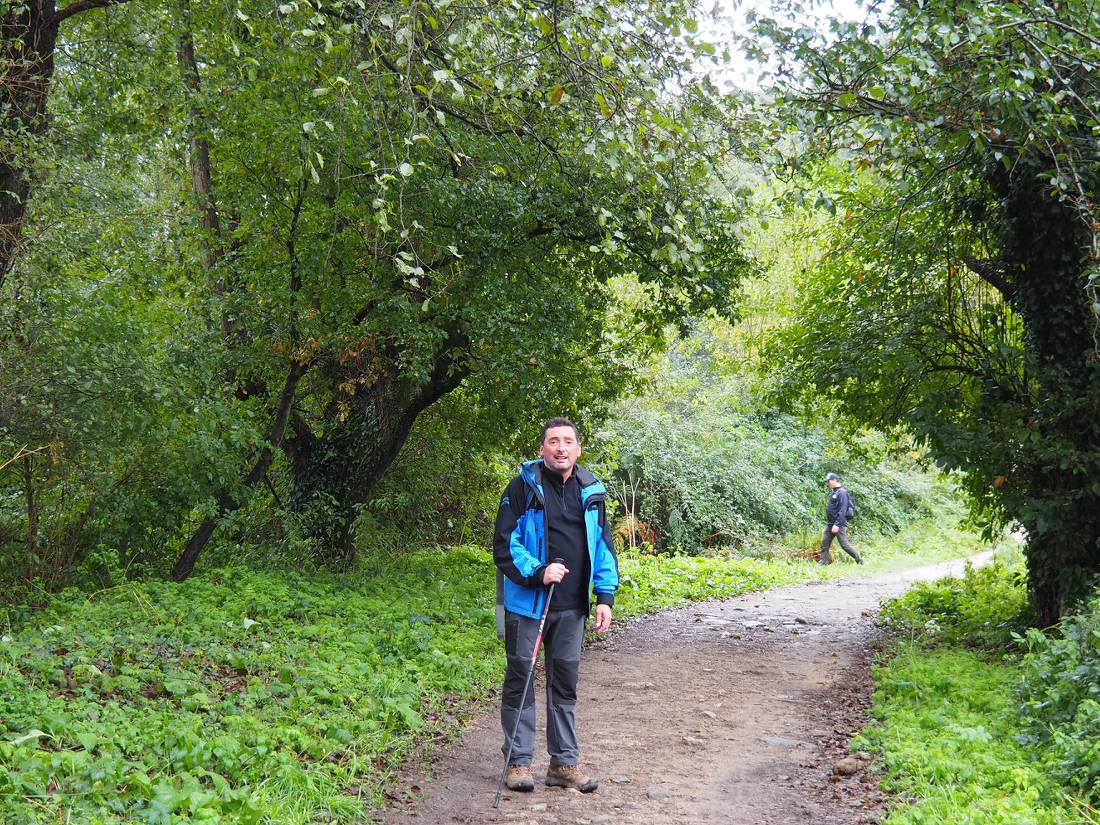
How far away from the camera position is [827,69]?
7148 millimetres

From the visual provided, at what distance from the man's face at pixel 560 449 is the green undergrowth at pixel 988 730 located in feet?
8.26

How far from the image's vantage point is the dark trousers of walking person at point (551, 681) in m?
5.48

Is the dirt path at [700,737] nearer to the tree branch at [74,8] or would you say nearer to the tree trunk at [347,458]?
the tree trunk at [347,458]

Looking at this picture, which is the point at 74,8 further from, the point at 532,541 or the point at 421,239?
the point at 532,541

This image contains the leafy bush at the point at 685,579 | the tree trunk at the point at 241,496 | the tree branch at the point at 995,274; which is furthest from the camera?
the leafy bush at the point at 685,579

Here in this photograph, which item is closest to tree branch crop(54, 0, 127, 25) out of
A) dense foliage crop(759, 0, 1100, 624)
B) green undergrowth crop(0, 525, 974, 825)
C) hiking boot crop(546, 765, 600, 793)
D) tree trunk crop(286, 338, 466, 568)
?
green undergrowth crop(0, 525, 974, 825)

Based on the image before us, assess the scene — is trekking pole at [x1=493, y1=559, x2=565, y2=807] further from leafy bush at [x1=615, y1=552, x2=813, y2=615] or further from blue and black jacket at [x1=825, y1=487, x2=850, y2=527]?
blue and black jacket at [x1=825, y1=487, x2=850, y2=527]

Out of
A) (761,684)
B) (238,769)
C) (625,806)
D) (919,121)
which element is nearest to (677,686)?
(761,684)

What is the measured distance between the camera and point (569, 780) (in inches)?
216

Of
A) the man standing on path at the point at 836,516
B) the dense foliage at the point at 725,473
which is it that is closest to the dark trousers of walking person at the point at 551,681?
the dense foliage at the point at 725,473

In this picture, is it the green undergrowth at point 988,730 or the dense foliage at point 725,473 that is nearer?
the green undergrowth at point 988,730

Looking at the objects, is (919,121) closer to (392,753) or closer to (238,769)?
(392,753)

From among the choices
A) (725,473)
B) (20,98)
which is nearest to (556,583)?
(20,98)

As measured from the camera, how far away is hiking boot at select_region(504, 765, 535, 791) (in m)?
5.37
